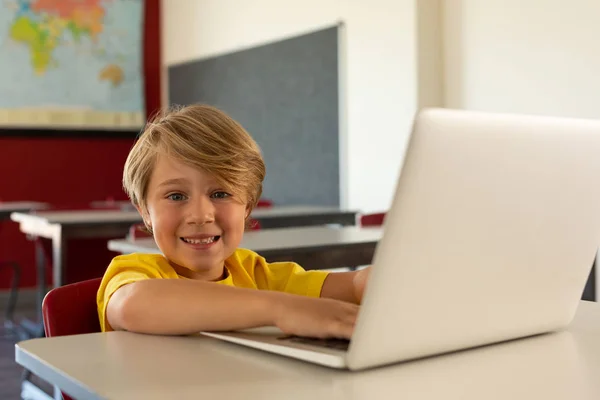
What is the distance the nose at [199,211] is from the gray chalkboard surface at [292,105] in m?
3.92

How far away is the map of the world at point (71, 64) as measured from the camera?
20.5 feet

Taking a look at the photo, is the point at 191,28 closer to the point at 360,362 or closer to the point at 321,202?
the point at 321,202

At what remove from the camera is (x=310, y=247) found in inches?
103

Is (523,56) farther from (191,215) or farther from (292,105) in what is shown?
(191,215)

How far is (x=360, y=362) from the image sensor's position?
800mm

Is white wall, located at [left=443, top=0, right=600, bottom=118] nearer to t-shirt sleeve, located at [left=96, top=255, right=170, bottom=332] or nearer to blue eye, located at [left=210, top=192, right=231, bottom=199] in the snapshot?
blue eye, located at [left=210, top=192, right=231, bottom=199]

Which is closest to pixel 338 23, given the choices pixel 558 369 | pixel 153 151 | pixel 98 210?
pixel 98 210

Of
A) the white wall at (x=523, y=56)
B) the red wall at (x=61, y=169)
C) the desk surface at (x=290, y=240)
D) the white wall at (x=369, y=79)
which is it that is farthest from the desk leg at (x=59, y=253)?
the red wall at (x=61, y=169)

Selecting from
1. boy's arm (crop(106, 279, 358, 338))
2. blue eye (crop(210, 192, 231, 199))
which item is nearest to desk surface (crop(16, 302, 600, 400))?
boy's arm (crop(106, 279, 358, 338))

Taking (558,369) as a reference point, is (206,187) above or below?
above

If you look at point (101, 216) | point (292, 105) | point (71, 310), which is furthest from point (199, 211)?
point (292, 105)

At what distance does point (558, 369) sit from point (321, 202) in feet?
14.4

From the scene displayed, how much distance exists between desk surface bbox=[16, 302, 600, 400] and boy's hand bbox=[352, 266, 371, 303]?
0.28 m

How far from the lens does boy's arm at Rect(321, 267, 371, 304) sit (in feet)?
4.03
